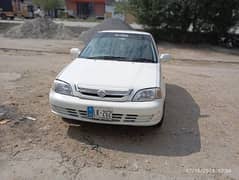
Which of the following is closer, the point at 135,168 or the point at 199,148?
the point at 135,168

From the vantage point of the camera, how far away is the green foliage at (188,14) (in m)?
14.8

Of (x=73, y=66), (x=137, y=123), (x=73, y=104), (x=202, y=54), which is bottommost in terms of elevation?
(x=202, y=54)

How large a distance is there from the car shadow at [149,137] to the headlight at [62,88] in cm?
67

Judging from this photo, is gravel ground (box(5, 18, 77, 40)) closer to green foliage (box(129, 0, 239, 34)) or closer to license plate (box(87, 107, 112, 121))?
green foliage (box(129, 0, 239, 34))

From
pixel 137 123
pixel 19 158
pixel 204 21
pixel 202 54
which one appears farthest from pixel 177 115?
pixel 204 21

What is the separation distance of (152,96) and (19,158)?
1.95 m

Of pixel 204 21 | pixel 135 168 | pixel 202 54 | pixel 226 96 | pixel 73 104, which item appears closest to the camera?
pixel 135 168

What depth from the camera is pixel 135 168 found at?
305 centimetres

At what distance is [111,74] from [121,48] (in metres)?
1.12

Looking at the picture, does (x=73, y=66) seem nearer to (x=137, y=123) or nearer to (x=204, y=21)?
(x=137, y=123)

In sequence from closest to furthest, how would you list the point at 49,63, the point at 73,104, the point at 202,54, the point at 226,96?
the point at 73,104 < the point at 226,96 < the point at 49,63 < the point at 202,54

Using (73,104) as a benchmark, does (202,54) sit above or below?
below

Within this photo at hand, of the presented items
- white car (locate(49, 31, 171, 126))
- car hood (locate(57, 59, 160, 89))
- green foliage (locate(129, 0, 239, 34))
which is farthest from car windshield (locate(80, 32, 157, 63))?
green foliage (locate(129, 0, 239, 34))

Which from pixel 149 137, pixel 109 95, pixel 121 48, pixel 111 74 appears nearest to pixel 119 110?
pixel 109 95
